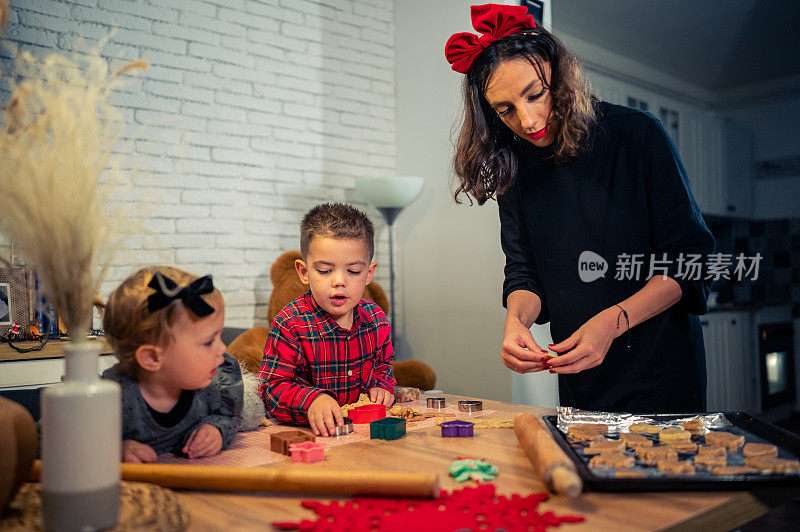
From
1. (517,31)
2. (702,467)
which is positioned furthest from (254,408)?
(517,31)

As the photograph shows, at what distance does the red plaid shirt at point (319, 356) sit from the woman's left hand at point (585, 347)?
53 cm

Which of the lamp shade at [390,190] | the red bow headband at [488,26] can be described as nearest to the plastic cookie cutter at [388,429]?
the red bow headband at [488,26]

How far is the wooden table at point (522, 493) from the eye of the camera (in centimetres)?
77

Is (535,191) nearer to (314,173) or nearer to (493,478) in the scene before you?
(493,478)

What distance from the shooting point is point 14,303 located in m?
2.60

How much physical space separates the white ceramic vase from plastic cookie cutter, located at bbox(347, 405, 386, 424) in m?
0.67

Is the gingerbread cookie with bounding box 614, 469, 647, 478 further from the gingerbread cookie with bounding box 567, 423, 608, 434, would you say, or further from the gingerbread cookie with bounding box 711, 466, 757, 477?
the gingerbread cookie with bounding box 567, 423, 608, 434

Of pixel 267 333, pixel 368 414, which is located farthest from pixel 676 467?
pixel 267 333

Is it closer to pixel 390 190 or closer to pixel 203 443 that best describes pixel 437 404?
pixel 203 443

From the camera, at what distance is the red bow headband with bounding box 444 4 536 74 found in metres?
1.52

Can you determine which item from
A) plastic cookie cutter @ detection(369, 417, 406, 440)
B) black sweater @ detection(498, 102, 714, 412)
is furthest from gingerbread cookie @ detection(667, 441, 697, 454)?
black sweater @ detection(498, 102, 714, 412)

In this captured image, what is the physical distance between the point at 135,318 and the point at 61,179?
33 cm

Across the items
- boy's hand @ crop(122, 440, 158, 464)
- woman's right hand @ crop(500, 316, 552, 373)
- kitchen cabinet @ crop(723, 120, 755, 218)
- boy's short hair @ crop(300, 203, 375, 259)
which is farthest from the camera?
kitchen cabinet @ crop(723, 120, 755, 218)

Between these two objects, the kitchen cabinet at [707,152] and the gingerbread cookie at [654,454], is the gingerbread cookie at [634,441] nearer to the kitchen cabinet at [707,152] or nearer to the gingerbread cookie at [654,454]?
the gingerbread cookie at [654,454]
